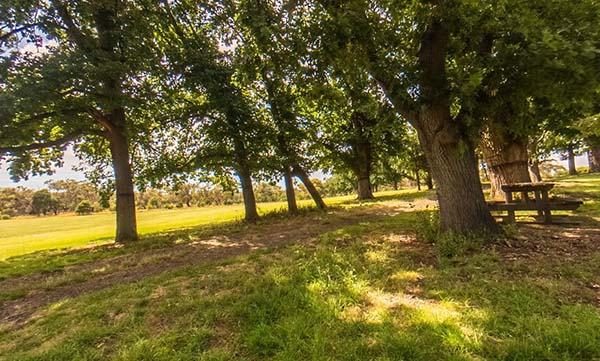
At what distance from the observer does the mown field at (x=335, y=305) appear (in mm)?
2695

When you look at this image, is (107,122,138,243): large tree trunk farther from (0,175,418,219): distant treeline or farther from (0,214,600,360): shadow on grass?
(0,175,418,219): distant treeline

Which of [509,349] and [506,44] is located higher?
[506,44]

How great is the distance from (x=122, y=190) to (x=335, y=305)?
10.2m

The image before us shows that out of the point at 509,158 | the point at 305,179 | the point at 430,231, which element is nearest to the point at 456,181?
the point at 430,231

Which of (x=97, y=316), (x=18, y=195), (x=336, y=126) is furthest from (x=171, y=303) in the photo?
(x=18, y=195)

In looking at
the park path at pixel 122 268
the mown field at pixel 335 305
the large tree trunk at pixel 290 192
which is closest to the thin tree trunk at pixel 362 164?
the large tree trunk at pixel 290 192

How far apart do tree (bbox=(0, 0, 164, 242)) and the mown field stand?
15.5 feet

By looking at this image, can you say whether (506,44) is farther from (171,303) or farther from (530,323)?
(171,303)

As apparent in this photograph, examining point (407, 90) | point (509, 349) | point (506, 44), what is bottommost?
point (509, 349)

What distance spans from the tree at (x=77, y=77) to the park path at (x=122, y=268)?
379 cm

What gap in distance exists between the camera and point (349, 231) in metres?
8.27

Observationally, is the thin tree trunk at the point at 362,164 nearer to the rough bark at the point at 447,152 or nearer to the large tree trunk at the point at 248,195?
the large tree trunk at the point at 248,195

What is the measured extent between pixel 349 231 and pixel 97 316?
6077mm

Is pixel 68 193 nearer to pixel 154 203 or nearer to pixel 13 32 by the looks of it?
pixel 154 203
